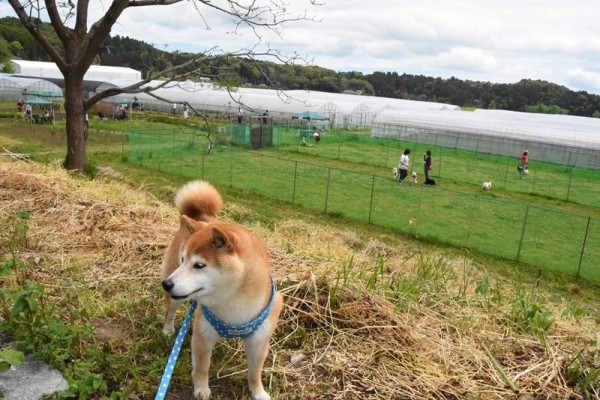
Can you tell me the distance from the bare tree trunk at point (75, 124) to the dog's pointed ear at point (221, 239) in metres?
7.48

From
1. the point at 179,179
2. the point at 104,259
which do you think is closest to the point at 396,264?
the point at 104,259

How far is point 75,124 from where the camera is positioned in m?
9.03

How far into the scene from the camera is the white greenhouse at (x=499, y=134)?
94.9ft

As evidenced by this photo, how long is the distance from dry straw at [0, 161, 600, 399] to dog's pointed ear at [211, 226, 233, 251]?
1.03 m

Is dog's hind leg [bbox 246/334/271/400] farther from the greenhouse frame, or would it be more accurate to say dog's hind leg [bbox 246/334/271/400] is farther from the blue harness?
the greenhouse frame

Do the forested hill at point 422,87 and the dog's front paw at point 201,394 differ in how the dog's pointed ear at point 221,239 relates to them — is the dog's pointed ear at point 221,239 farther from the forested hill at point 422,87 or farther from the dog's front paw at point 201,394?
the forested hill at point 422,87

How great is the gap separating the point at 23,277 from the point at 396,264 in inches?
148

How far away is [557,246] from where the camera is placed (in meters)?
12.6

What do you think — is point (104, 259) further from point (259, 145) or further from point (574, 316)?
point (259, 145)

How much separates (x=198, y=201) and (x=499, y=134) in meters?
32.2

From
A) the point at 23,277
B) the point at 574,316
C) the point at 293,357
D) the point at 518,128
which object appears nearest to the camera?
the point at 293,357

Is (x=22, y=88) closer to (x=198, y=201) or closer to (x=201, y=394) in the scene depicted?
(x=198, y=201)

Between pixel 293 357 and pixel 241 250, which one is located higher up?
pixel 241 250

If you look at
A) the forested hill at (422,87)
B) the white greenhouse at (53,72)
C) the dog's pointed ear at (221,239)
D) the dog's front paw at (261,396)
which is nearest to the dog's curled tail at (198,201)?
the dog's pointed ear at (221,239)
